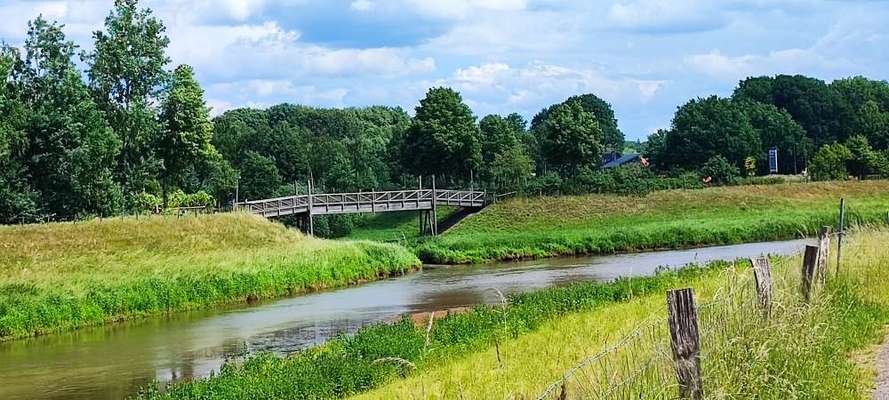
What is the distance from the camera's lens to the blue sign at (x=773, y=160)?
101500 millimetres

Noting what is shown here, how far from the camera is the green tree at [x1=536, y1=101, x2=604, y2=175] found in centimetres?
8238

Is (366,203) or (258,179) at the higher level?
(258,179)

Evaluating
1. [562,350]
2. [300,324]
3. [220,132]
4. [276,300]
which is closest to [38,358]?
[300,324]

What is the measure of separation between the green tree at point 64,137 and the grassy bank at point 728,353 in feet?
126

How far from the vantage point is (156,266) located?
37.8 meters

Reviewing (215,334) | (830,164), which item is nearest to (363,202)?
(215,334)

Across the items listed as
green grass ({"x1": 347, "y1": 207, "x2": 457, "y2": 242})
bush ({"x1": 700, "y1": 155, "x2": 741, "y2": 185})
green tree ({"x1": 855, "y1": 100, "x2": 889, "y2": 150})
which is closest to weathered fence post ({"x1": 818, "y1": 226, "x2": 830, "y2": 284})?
green grass ({"x1": 347, "y1": 207, "x2": 457, "y2": 242})

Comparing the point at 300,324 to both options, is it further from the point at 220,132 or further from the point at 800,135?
the point at 800,135

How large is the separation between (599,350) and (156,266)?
26.7 metres

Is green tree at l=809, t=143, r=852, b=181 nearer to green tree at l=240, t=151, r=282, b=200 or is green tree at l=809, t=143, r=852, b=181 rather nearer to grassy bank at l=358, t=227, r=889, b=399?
green tree at l=240, t=151, r=282, b=200

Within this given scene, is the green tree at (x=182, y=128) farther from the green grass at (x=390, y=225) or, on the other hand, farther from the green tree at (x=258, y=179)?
the green tree at (x=258, y=179)

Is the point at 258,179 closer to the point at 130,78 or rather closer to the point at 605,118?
the point at 130,78

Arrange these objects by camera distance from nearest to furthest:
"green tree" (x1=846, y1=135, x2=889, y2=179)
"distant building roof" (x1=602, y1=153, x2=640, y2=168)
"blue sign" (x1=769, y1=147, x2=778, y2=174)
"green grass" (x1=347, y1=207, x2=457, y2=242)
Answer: "green grass" (x1=347, y1=207, x2=457, y2=242) < "green tree" (x1=846, y1=135, x2=889, y2=179) < "blue sign" (x1=769, y1=147, x2=778, y2=174) < "distant building roof" (x1=602, y1=153, x2=640, y2=168)

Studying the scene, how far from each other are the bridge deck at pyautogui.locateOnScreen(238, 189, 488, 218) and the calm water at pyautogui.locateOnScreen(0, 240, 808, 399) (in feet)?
44.9
